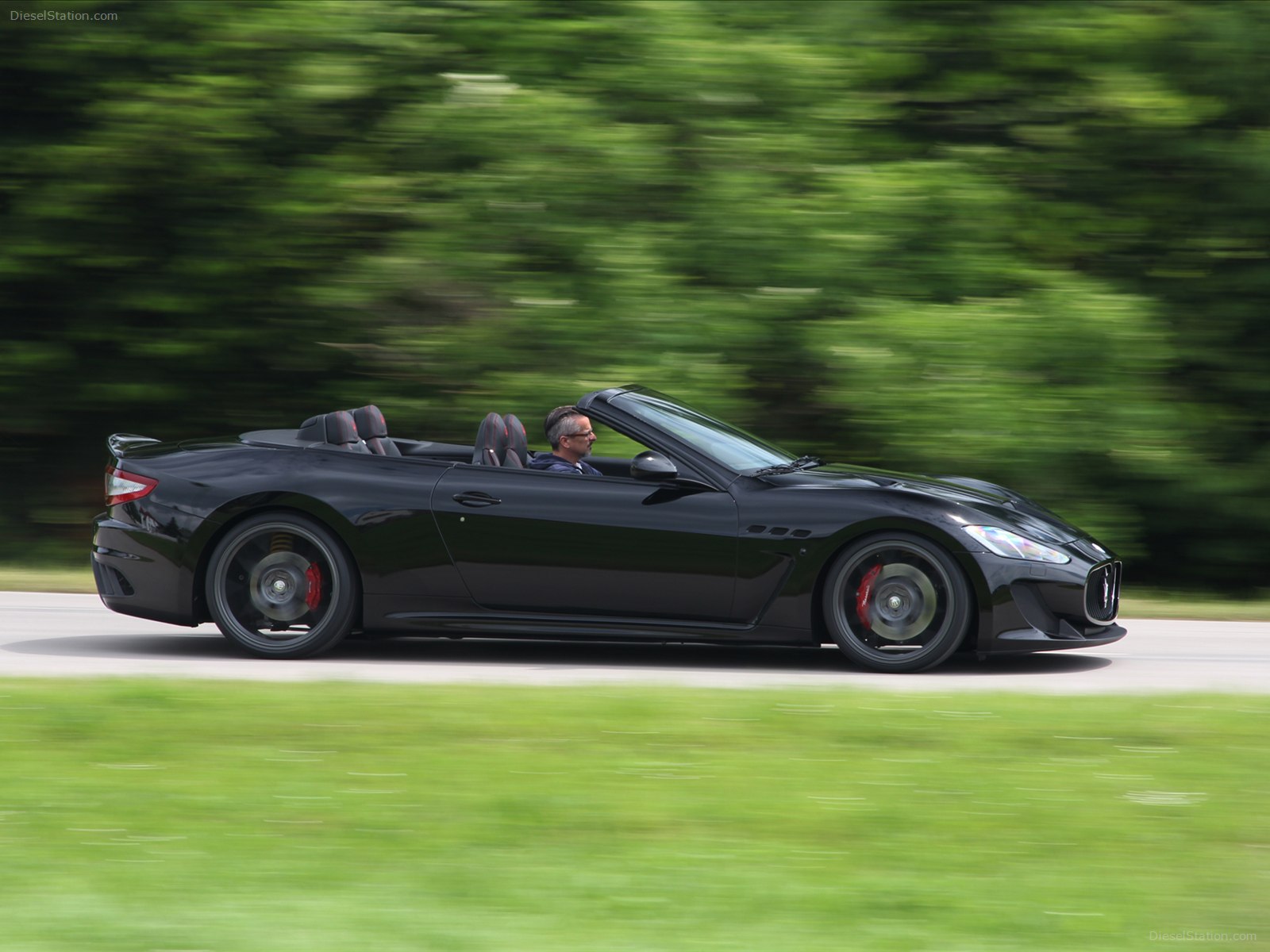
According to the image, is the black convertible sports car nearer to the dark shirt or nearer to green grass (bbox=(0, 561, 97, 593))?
the dark shirt

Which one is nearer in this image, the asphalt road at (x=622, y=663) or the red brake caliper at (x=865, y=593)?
the asphalt road at (x=622, y=663)

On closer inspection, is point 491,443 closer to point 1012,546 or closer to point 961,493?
point 961,493

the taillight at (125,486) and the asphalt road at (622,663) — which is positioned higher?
the taillight at (125,486)

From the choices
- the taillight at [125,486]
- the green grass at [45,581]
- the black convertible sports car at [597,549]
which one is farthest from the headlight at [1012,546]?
the green grass at [45,581]

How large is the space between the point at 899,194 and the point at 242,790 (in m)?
9.44

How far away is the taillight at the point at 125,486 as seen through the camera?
766cm

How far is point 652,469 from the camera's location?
722cm

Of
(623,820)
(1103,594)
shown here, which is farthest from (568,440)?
(623,820)

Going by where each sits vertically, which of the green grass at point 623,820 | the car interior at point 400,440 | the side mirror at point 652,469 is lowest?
the green grass at point 623,820

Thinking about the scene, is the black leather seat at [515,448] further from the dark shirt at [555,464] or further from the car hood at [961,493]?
the car hood at [961,493]

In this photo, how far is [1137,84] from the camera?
1351cm

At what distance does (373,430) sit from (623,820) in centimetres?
390

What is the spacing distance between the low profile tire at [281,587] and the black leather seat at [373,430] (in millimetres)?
663

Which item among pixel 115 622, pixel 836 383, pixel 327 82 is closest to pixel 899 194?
pixel 836 383
